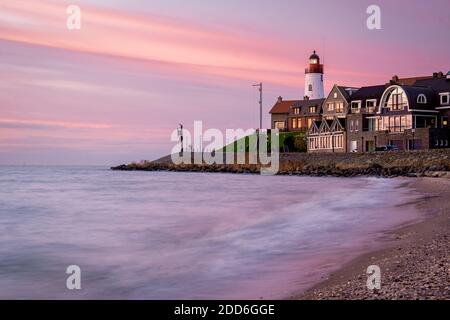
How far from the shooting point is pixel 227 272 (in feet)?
33.3

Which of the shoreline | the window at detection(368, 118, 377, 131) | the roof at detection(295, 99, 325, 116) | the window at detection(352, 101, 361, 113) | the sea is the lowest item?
the sea

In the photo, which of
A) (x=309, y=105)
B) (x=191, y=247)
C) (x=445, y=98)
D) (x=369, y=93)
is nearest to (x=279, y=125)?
(x=309, y=105)

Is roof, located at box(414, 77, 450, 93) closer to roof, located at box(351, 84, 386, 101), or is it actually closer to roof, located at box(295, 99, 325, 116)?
roof, located at box(351, 84, 386, 101)

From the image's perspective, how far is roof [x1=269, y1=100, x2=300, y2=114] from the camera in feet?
282

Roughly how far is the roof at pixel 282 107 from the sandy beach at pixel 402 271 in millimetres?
73451

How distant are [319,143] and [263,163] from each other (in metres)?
8.77

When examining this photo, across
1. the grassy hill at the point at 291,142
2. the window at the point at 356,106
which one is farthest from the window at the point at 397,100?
the grassy hill at the point at 291,142

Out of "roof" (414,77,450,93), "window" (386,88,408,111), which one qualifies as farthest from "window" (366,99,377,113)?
"roof" (414,77,450,93)

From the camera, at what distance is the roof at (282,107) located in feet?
282

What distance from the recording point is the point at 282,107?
86688mm

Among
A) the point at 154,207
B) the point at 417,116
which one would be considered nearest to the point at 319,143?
the point at 417,116

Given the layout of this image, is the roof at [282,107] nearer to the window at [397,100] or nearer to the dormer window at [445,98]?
the window at [397,100]

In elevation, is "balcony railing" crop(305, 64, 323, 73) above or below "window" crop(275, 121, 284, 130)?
above

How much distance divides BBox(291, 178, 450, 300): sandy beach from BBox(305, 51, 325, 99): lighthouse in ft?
240
